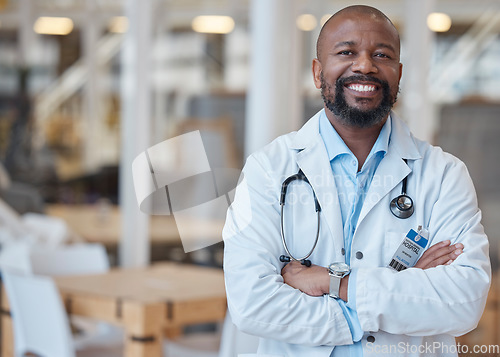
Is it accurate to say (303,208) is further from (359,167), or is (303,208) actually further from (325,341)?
(325,341)

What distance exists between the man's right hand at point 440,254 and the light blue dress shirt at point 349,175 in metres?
0.15

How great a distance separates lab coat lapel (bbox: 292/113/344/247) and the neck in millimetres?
51

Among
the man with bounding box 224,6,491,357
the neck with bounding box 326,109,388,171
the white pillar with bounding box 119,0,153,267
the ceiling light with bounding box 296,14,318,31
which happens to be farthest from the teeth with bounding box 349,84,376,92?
the white pillar with bounding box 119,0,153,267

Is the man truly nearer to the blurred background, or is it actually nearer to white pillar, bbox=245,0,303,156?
white pillar, bbox=245,0,303,156

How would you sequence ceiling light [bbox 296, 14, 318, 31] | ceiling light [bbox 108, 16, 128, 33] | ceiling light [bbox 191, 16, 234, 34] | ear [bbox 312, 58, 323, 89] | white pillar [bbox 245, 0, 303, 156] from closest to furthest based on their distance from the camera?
ear [bbox 312, 58, 323, 89] < ceiling light [bbox 296, 14, 318, 31] < white pillar [bbox 245, 0, 303, 156] < ceiling light [bbox 191, 16, 234, 34] < ceiling light [bbox 108, 16, 128, 33]

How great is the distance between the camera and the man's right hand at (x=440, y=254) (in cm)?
159

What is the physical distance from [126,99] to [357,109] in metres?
3.93

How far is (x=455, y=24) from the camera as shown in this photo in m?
4.11

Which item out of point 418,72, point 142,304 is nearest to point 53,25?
point 418,72

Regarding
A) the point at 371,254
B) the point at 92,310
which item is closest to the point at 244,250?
the point at 371,254

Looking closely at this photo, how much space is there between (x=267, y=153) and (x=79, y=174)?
4.08 metres

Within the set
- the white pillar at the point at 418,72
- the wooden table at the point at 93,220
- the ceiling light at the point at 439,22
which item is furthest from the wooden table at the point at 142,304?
the ceiling light at the point at 439,22

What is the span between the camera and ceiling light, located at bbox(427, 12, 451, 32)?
4.12 metres

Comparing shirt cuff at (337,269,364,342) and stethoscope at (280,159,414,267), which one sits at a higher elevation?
stethoscope at (280,159,414,267)
